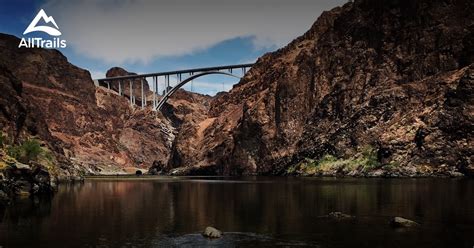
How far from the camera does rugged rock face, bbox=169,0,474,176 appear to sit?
132 m

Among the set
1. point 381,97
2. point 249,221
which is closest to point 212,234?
point 249,221

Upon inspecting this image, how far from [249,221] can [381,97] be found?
380ft

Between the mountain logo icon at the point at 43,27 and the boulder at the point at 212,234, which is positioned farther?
the mountain logo icon at the point at 43,27

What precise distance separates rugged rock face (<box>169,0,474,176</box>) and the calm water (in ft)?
202

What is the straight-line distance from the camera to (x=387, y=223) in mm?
46312

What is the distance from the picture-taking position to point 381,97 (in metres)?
158

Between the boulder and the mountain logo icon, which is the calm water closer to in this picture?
the boulder

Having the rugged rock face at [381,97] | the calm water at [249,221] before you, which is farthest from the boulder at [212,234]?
the rugged rock face at [381,97]

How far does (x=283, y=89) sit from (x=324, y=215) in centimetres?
14406

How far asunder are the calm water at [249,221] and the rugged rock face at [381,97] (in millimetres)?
61456

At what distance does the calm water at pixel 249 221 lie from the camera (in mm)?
39469

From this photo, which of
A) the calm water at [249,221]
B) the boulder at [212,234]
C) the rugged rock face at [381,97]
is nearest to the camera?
the calm water at [249,221]

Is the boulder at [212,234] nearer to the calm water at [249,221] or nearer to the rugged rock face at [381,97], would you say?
the calm water at [249,221]

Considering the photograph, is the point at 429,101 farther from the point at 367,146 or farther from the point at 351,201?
the point at 351,201
